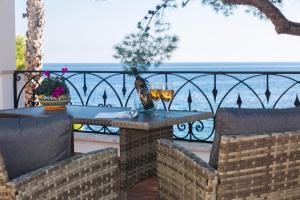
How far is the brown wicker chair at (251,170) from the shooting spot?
1908mm

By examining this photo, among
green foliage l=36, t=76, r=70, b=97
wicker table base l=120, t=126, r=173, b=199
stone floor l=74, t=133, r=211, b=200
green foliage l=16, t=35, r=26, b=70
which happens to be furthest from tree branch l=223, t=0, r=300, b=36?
green foliage l=16, t=35, r=26, b=70

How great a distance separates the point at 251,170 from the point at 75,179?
69 cm

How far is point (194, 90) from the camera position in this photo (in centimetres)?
3772

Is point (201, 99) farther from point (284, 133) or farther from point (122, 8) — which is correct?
point (284, 133)

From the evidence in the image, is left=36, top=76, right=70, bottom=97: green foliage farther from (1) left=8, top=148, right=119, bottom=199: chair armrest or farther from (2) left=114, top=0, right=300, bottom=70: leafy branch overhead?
(2) left=114, top=0, right=300, bottom=70: leafy branch overhead

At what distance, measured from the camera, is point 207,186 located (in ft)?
6.41

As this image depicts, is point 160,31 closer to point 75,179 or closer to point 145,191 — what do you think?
point 145,191

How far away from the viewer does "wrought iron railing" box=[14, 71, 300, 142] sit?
4336 millimetres

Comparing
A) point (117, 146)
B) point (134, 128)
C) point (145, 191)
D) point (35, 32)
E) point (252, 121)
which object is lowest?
point (145, 191)

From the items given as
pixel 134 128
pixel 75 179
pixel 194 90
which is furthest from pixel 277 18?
pixel 194 90

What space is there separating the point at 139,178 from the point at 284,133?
1.64m

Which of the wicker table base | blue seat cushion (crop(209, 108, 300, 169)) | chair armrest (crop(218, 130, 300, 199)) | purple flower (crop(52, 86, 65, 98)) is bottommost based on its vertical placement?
the wicker table base

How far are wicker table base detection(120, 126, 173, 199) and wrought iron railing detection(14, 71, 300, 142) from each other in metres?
0.61

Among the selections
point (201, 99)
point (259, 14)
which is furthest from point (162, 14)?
point (201, 99)
